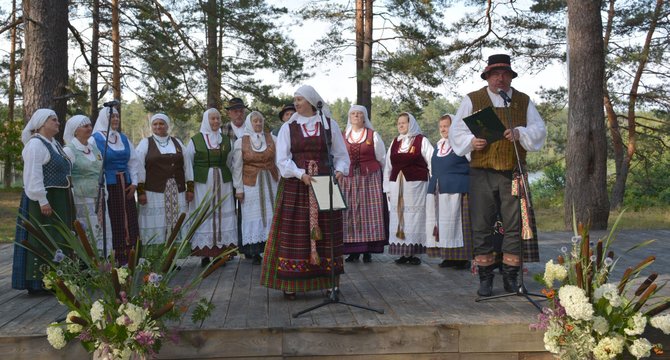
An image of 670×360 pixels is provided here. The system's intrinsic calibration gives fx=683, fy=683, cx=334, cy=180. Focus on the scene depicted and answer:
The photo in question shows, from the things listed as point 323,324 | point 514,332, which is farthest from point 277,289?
point 514,332

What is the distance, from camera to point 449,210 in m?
6.67

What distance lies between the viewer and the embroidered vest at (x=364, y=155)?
23.6 ft

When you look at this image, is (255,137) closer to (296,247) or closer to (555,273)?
(296,247)

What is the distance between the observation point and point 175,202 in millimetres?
6887

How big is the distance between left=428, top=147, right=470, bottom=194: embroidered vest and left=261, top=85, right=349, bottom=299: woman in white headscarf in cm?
177

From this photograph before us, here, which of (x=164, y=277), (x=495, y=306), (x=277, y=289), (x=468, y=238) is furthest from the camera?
(x=468, y=238)

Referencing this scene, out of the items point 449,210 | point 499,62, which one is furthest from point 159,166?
point 499,62

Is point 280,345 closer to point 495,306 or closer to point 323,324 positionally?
point 323,324

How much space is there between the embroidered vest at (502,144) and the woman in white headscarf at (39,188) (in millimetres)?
3273

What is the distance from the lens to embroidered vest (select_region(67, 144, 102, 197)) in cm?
586

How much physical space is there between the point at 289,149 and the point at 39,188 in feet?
6.42

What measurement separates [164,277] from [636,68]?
18305 mm

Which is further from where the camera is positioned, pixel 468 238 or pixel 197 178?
pixel 197 178

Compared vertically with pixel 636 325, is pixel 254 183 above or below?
above
